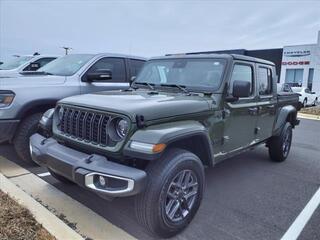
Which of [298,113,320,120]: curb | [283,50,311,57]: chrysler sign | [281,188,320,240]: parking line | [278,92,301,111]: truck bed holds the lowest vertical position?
[298,113,320,120]: curb

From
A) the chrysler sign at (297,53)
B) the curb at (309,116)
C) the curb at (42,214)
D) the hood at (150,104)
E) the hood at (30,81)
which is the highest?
the chrysler sign at (297,53)

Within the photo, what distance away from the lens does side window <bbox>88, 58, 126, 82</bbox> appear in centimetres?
579

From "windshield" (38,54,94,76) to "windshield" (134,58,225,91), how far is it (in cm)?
155

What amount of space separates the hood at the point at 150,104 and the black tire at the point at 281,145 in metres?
2.61

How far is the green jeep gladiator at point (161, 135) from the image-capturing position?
277cm

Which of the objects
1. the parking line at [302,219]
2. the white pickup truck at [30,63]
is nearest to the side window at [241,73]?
the parking line at [302,219]

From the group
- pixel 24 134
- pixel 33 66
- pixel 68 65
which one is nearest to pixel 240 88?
pixel 24 134

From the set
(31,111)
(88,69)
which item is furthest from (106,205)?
Result: (88,69)

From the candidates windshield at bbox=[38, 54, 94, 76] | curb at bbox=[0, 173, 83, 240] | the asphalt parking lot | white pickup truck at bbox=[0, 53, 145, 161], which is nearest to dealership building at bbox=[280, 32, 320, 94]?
the asphalt parking lot

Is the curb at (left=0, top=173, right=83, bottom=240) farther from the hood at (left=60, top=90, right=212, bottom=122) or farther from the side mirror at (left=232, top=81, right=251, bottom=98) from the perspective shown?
the side mirror at (left=232, top=81, right=251, bottom=98)

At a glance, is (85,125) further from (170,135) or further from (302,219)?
(302,219)

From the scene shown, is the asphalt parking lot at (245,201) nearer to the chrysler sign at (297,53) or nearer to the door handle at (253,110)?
the door handle at (253,110)

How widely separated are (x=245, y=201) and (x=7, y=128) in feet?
11.4

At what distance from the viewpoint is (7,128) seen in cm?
445
